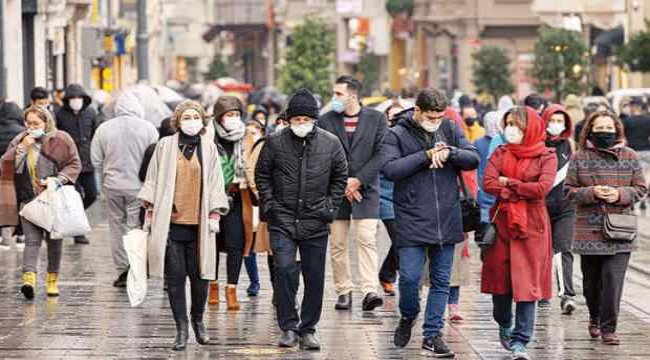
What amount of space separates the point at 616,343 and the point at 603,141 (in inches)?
59.2

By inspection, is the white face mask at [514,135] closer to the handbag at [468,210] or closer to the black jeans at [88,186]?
the handbag at [468,210]

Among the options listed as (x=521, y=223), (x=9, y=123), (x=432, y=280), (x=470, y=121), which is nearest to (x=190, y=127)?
(x=432, y=280)

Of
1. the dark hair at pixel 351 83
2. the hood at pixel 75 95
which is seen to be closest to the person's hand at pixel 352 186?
the dark hair at pixel 351 83

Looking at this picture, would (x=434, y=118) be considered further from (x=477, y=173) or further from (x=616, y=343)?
(x=477, y=173)

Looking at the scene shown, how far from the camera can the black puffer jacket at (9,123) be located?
76.1ft

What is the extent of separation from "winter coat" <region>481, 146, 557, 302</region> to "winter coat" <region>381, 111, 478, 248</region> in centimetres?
25

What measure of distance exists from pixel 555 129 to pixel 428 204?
299 cm

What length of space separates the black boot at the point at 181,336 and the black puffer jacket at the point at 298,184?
37.2 inches

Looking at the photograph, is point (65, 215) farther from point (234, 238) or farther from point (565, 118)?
point (565, 118)

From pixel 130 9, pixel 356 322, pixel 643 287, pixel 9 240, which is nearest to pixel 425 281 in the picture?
pixel 356 322

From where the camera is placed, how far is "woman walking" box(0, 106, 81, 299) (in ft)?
58.5

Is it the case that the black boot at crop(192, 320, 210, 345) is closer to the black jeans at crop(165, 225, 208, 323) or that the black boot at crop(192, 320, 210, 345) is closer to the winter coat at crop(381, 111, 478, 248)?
the black jeans at crop(165, 225, 208, 323)

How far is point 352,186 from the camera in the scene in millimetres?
16859

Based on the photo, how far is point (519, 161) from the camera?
14.1 m
